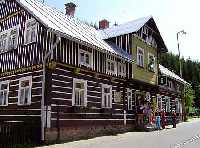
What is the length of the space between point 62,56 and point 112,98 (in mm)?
5897

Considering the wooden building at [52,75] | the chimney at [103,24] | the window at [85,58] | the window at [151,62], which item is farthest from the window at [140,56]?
the window at [85,58]

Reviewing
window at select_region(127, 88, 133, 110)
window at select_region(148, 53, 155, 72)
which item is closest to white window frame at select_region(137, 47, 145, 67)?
window at select_region(148, 53, 155, 72)

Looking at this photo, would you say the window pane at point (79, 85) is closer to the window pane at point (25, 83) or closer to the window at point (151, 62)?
the window pane at point (25, 83)

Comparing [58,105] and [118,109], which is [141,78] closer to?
[118,109]

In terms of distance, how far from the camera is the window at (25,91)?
1776 cm

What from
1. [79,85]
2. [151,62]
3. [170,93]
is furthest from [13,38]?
[170,93]

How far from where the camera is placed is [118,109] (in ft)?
74.7

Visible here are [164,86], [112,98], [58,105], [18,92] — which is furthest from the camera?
[164,86]

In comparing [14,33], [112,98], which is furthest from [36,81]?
[112,98]

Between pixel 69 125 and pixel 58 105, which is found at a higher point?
pixel 58 105

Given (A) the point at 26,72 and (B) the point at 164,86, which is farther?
(B) the point at 164,86

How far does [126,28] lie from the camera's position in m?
26.3

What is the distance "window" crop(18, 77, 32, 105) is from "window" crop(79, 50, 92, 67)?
10.6 feet

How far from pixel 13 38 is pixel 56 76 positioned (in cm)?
458
